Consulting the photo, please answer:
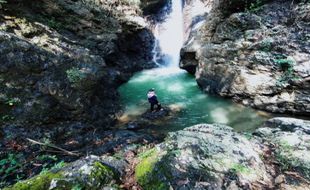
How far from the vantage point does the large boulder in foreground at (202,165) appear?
4090mm

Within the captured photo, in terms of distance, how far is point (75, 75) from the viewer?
10.3 m

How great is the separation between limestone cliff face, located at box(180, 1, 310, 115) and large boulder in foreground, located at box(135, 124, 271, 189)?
5351mm

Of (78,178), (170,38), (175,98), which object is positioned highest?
(170,38)

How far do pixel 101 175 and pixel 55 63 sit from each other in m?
7.48

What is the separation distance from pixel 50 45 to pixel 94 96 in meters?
2.83

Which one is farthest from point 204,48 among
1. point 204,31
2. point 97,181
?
point 97,181

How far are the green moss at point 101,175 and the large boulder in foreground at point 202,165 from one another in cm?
48

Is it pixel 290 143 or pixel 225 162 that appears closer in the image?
pixel 225 162

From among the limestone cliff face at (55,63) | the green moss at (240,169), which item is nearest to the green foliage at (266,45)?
the limestone cliff face at (55,63)

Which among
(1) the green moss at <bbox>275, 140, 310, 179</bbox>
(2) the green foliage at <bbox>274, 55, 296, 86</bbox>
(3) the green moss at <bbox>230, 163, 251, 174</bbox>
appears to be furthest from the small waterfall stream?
(3) the green moss at <bbox>230, 163, 251, 174</bbox>

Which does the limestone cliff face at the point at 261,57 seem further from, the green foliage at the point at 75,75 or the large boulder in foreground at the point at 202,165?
the green foliage at the point at 75,75

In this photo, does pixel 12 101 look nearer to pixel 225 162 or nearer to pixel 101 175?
pixel 101 175

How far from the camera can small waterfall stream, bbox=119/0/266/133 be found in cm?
990

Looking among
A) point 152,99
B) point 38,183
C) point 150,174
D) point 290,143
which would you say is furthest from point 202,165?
point 152,99
